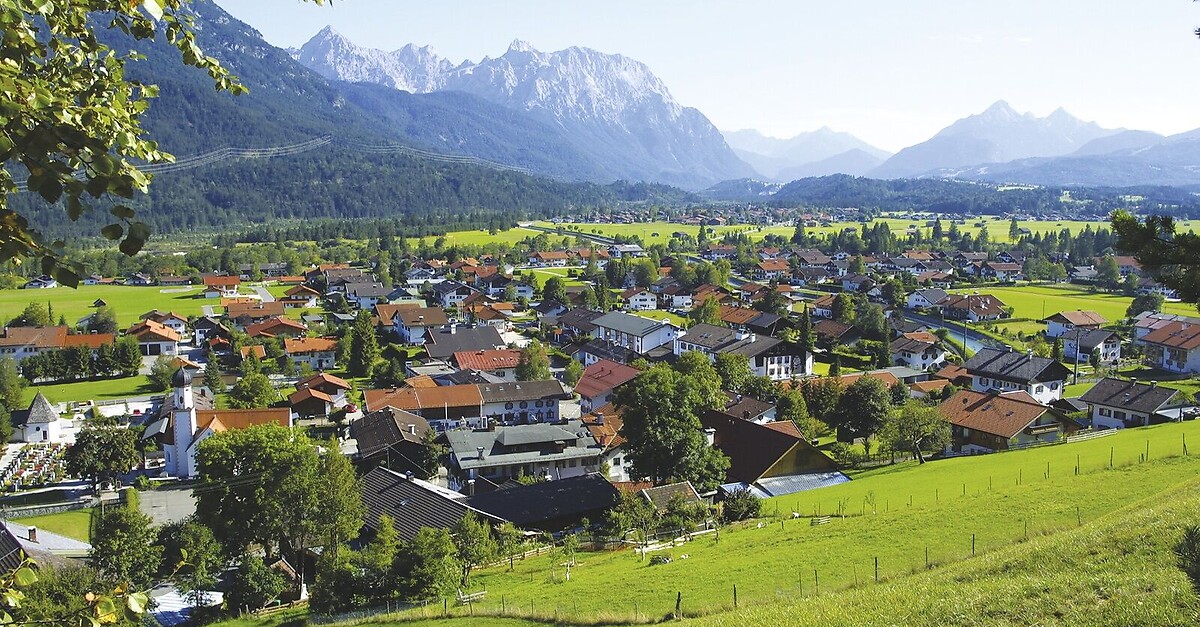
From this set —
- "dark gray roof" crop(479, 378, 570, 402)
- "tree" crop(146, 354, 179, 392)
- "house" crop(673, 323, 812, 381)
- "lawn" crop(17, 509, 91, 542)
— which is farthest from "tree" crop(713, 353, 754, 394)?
"tree" crop(146, 354, 179, 392)

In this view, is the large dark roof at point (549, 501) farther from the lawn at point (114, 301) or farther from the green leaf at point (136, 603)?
the lawn at point (114, 301)

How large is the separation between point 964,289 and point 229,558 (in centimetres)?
6677

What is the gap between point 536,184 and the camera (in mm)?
196500

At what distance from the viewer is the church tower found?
2664 centimetres

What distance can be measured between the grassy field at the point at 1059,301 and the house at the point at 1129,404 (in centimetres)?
2717

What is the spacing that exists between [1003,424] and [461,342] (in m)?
26.8

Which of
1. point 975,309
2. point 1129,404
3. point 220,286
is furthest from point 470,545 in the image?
point 220,286

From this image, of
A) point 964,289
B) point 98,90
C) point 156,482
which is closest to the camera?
point 98,90

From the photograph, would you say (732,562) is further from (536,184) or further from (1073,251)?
(536,184)

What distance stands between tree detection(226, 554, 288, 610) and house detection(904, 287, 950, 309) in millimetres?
52489

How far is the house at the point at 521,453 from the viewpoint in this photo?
25.4m

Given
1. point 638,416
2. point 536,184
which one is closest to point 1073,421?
point 638,416

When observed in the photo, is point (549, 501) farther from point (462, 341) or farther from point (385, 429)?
point (462, 341)

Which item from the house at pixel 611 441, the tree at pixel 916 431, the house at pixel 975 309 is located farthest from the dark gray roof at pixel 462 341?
the house at pixel 975 309
